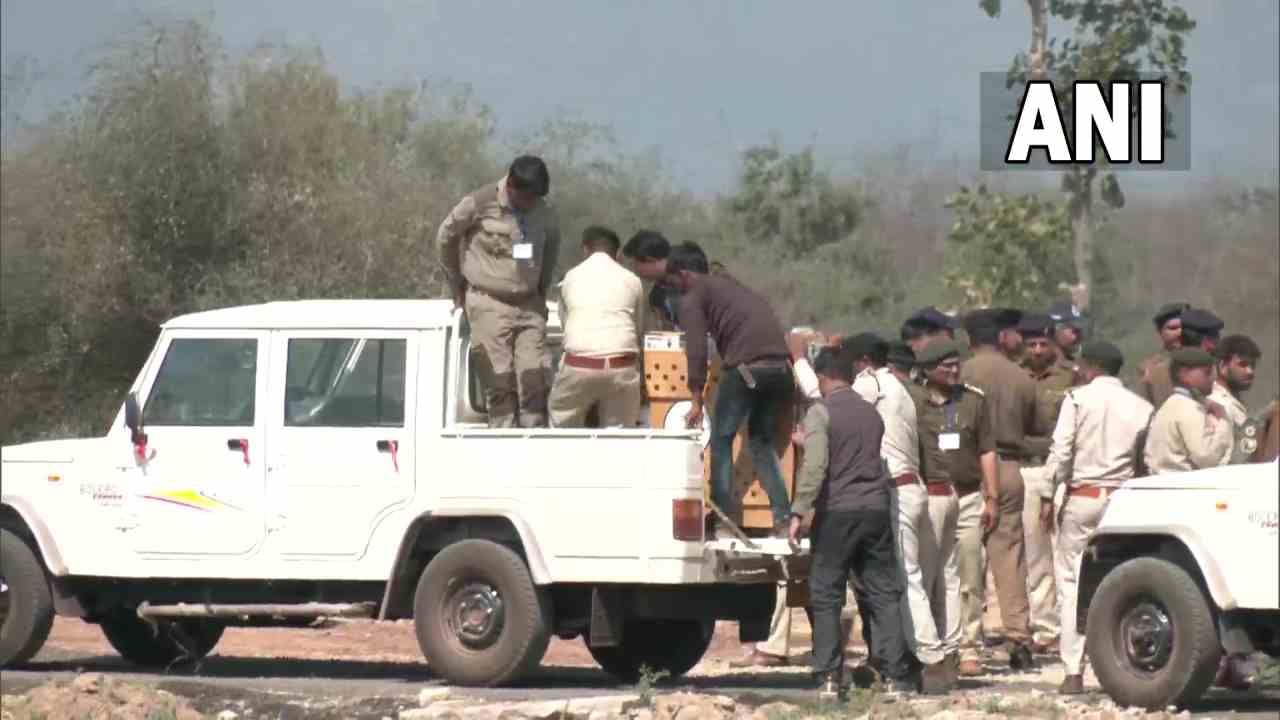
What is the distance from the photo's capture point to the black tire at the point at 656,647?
1469cm

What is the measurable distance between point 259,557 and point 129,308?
12.3m

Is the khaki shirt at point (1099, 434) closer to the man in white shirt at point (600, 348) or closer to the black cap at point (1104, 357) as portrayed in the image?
the black cap at point (1104, 357)

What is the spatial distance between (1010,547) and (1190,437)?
2318mm

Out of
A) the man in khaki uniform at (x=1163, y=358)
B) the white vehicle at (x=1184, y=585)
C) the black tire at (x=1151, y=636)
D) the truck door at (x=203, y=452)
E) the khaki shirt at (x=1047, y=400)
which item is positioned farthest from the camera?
the khaki shirt at (x=1047, y=400)

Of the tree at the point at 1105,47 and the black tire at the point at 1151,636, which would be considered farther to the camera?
the tree at the point at 1105,47

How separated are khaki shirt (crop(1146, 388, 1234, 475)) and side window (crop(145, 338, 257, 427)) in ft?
16.8

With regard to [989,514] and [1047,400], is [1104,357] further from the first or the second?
[1047,400]

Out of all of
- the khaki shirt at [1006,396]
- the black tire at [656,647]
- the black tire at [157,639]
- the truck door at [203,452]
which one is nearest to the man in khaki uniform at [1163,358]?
the khaki shirt at [1006,396]

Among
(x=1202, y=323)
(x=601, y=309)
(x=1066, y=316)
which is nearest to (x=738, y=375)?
(x=601, y=309)

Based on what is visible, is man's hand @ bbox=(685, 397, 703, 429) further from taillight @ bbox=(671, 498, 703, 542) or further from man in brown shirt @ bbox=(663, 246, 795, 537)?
taillight @ bbox=(671, 498, 703, 542)

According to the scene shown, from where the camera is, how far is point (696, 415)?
13.2 metres

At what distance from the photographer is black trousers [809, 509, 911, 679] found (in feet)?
41.5

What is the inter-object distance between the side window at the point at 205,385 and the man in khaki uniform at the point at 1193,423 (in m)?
5.14

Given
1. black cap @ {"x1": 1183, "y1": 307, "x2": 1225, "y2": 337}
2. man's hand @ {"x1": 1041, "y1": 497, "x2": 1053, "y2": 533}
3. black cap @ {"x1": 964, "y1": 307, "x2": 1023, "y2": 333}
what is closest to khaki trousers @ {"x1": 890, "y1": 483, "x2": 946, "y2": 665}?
man's hand @ {"x1": 1041, "y1": 497, "x2": 1053, "y2": 533}
